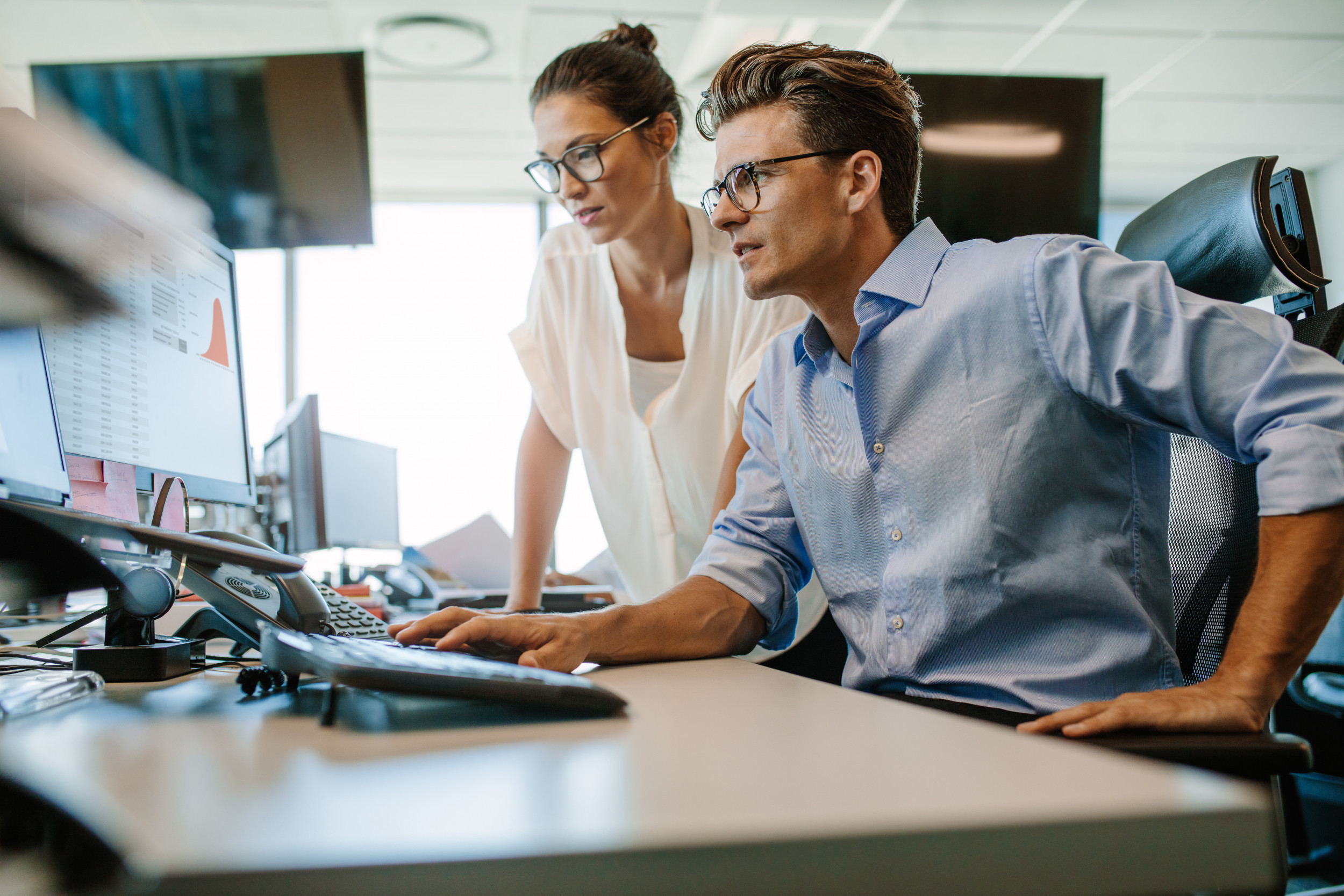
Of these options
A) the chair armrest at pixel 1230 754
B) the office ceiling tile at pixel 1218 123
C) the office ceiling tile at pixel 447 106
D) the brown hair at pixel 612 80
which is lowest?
the chair armrest at pixel 1230 754

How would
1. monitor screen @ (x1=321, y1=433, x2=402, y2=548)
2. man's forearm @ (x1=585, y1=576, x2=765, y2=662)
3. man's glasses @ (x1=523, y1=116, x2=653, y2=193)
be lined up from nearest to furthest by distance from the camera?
man's forearm @ (x1=585, y1=576, x2=765, y2=662), man's glasses @ (x1=523, y1=116, x2=653, y2=193), monitor screen @ (x1=321, y1=433, x2=402, y2=548)

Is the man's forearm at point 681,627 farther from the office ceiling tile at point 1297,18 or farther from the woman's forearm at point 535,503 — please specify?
the office ceiling tile at point 1297,18

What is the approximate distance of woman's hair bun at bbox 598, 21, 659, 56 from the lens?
1.68 m

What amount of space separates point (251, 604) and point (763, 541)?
563 mm

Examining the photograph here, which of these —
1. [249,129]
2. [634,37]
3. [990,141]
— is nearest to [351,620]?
[634,37]

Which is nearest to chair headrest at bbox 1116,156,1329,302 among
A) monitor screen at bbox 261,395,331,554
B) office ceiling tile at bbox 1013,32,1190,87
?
monitor screen at bbox 261,395,331,554

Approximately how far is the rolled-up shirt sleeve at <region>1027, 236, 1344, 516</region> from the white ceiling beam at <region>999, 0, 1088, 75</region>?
311 cm

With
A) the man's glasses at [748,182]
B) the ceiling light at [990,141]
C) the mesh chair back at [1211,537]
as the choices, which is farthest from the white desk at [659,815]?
the ceiling light at [990,141]

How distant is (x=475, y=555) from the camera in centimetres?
263

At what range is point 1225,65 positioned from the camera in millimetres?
3986

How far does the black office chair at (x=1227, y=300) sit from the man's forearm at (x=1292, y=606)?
90 millimetres

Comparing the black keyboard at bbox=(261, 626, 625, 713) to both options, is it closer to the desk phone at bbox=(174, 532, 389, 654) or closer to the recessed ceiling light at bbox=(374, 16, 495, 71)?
the desk phone at bbox=(174, 532, 389, 654)

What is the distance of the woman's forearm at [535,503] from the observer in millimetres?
1691

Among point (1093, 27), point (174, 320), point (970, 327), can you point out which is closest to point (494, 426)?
point (1093, 27)
